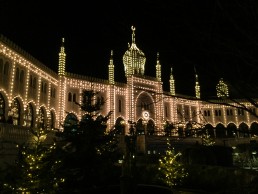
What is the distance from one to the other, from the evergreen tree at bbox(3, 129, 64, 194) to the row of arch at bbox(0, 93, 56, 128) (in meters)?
12.1

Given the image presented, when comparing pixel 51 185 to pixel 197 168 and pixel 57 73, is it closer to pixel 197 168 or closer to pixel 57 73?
pixel 197 168

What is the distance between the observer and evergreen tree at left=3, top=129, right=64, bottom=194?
763 centimetres

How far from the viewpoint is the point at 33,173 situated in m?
8.04

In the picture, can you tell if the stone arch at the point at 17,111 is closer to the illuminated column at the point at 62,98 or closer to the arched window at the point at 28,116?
the arched window at the point at 28,116

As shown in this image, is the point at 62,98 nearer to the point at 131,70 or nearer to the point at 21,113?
the point at 21,113

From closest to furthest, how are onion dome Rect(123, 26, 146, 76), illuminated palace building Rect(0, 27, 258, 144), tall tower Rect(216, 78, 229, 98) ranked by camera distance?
tall tower Rect(216, 78, 229, 98) → illuminated palace building Rect(0, 27, 258, 144) → onion dome Rect(123, 26, 146, 76)

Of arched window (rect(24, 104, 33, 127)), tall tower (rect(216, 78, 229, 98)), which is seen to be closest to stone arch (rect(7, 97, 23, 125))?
arched window (rect(24, 104, 33, 127))

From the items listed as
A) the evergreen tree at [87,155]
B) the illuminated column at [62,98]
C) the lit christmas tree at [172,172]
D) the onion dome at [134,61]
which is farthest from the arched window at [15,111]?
the onion dome at [134,61]

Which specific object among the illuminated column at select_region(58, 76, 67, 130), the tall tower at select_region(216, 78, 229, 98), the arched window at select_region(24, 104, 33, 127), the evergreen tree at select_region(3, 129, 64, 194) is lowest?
the evergreen tree at select_region(3, 129, 64, 194)

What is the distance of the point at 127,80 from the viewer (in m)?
40.6

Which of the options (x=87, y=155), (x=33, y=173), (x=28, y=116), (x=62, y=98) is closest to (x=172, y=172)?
(x=87, y=155)

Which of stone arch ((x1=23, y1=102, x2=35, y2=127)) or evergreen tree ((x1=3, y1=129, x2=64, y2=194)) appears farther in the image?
stone arch ((x1=23, y1=102, x2=35, y2=127))

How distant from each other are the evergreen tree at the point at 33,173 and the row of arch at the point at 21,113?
39.9ft

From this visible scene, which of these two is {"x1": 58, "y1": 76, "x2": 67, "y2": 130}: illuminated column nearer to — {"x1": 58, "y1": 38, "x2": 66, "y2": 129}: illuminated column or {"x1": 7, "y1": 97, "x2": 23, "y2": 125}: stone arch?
{"x1": 58, "y1": 38, "x2": 66, "y2": 129}: illuminated column
